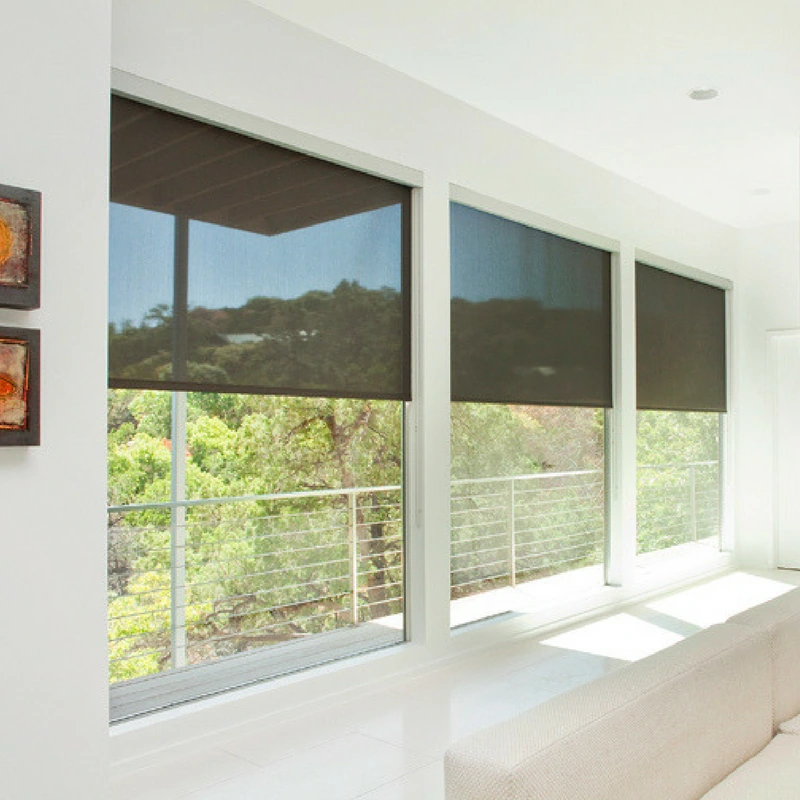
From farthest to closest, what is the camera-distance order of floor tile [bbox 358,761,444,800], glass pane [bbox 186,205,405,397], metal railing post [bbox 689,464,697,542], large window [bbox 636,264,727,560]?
metal railing post [bbox 689,464,697,542], large window [bbox 636,264,727,560], glass pane [bbox 186,205,405,397], floor tile [bbox 358,761,444,800]

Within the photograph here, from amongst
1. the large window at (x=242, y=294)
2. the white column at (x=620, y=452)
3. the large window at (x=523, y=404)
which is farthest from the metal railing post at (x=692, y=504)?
the large window at (x=242, y=294)

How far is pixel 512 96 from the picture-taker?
4.37 metres

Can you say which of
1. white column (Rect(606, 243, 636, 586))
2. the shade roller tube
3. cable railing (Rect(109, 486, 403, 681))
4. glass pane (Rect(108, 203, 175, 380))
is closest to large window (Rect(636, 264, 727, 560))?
white column (Rect(606, 243, 636, 586))

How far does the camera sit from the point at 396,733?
339 centimetres

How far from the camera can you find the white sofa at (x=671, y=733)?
Result: 1.33 m

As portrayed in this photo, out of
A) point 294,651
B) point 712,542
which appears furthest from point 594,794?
point 712,542

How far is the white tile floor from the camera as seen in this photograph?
2869 mm

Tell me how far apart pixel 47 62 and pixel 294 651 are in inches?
129

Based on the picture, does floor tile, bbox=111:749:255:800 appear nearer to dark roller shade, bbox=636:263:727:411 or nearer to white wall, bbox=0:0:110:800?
white wall, bbox=0:0:110:800

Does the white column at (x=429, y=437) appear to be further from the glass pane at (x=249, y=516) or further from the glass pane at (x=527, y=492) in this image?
the glass pane at (x=249, y=516)

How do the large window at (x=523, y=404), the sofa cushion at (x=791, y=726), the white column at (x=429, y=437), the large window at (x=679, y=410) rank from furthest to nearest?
the large window at (x=679, y=410) → the large window at (x=523, y=404) → the white column at (x=429, y=437) → the sofa cushion at (x=791, y=726)

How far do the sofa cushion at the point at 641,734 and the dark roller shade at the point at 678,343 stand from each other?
434 centimetres

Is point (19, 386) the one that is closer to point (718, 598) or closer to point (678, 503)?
point (718, 598)

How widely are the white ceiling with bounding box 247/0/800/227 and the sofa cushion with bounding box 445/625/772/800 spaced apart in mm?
2598
